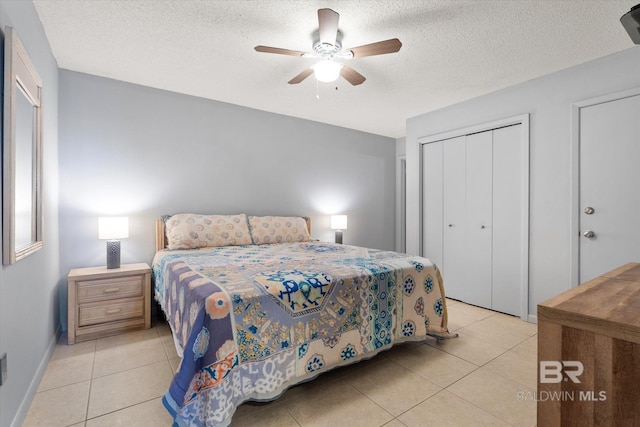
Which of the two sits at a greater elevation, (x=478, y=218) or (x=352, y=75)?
(x=352, y=75)

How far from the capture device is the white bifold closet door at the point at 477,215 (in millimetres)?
3201

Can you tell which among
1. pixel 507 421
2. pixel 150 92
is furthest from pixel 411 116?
pixel 507 421

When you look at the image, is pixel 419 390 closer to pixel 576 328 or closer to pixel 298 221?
pixel 576 328

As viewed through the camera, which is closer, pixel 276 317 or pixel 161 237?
pixel 276 317

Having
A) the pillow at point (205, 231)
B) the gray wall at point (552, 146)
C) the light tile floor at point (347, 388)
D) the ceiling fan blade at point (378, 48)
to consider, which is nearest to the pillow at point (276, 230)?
the pillow at point (205, 231)

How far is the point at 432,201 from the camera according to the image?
404cm

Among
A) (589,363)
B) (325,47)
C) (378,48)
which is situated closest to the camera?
(589,363)

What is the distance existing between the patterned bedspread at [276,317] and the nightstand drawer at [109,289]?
1.43 feet

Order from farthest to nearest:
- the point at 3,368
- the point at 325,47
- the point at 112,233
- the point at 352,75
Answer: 1. the point at 112,233
2. the point at 352,75
3. the point at 325,47
4. the point at 3,368

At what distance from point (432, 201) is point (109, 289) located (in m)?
3.72

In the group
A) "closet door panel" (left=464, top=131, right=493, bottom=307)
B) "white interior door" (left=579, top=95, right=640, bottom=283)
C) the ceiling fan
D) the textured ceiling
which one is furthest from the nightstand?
"white interior door" (left=579, top=95, right=640, bottom=283)

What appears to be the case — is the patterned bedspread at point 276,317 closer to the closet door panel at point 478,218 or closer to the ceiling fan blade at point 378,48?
the closet door panel at point 478,218

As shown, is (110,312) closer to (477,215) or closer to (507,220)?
(477,215)

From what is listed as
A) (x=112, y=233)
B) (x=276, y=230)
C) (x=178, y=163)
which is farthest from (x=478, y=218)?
(x=112, y=233)
